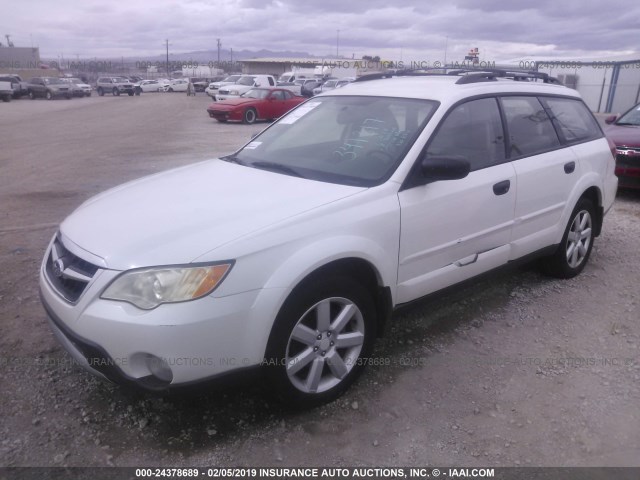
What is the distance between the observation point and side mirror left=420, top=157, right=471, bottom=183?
312 cm

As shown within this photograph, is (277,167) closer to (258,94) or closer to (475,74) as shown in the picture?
(475,74)

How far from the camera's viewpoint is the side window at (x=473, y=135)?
11.5ft

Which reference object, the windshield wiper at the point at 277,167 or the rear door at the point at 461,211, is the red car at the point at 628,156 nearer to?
the rear door at the point at 461,211

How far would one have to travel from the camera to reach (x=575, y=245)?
4.86m

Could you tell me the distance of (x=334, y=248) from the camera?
277 centimetres

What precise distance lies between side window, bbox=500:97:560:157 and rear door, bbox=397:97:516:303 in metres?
0.14

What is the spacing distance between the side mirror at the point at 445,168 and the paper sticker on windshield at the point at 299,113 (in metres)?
1.38

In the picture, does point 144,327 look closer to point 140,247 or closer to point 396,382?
point 140,247

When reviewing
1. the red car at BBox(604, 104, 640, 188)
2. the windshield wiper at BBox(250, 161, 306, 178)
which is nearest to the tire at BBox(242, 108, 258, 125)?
the red car at BBox(604, 104, 640, 188)

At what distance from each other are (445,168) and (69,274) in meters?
2.10

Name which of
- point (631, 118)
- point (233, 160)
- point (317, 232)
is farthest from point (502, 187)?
point (631, 118)

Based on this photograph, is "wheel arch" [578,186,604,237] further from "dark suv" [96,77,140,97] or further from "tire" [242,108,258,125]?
"dark suv" [96,77,140,97]

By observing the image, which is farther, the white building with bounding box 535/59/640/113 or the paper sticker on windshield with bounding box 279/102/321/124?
the white building with bounding box 535/59/640/113

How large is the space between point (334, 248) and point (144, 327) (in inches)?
39.0
